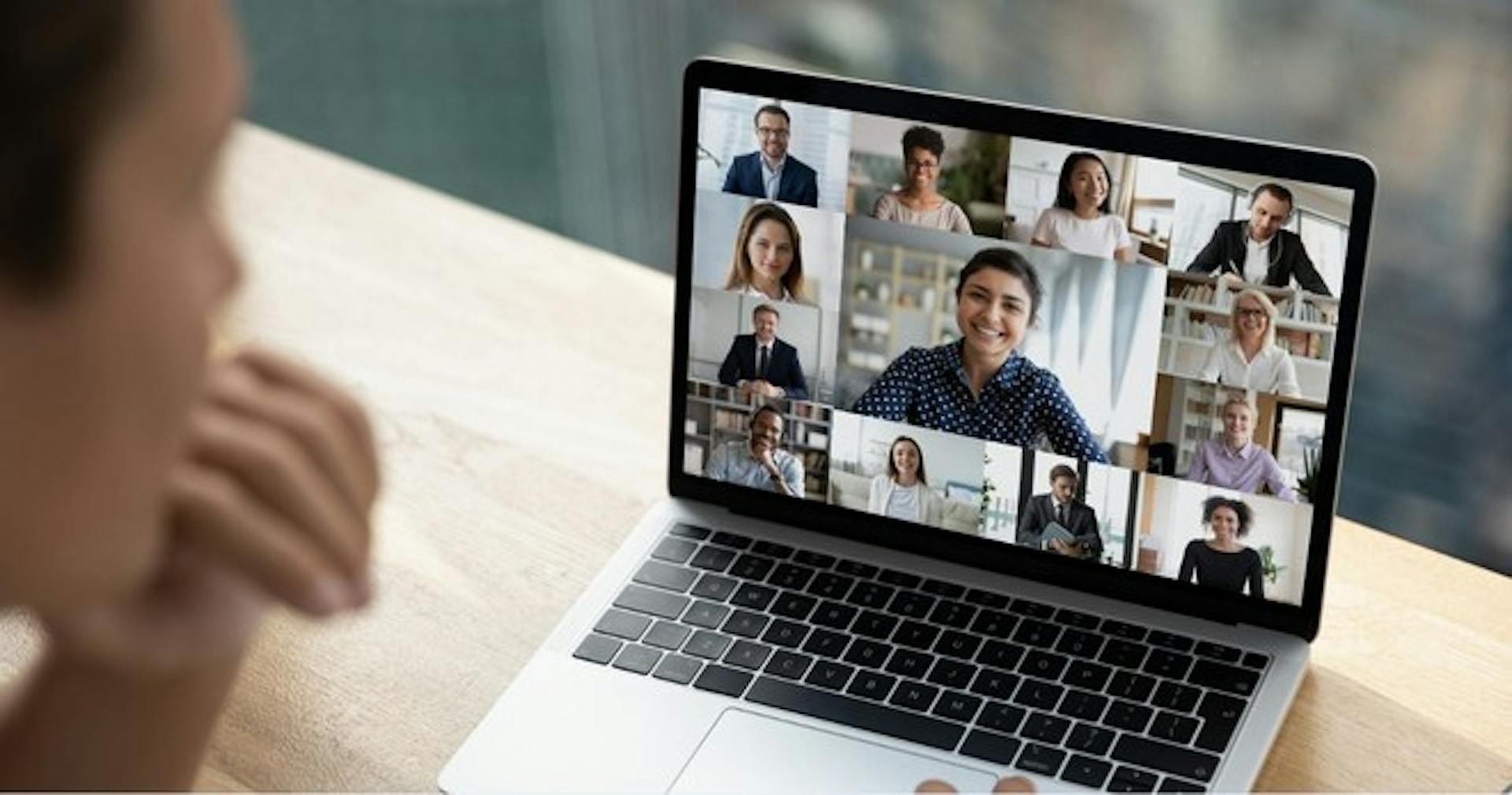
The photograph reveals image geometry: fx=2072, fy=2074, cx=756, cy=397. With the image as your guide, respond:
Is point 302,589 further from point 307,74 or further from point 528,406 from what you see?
point 307,74

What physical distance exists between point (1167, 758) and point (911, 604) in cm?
16

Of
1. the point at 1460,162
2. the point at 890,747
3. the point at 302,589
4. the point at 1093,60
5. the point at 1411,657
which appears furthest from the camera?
the point at 1093,60

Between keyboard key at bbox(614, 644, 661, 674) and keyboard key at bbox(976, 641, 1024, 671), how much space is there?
0.50ft

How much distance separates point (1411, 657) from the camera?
101cm

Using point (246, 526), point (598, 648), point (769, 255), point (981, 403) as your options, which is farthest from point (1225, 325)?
point (246, 526)

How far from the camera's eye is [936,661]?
95 cm

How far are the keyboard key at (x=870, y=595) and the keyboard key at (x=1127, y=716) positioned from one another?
5.1 inches

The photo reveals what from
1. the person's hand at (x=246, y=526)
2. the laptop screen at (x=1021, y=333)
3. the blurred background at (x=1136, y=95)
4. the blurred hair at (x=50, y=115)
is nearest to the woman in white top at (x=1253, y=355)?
the laptop screen at (x=1021, y=333)

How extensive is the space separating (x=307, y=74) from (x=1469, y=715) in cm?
184

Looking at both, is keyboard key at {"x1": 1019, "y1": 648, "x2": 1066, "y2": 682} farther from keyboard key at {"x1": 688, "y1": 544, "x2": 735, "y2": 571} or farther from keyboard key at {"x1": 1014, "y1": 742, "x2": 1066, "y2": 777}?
keyboard key at {"x1": 688, "y1": 544, "x2": 735, "y2": 571}

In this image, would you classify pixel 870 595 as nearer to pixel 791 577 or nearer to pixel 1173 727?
pixel 791 577

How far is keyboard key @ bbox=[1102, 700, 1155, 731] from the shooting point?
2.97 ft

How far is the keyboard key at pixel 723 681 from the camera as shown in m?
0.94

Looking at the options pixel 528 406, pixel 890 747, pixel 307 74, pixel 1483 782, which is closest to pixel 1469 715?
pixel 1483 782
